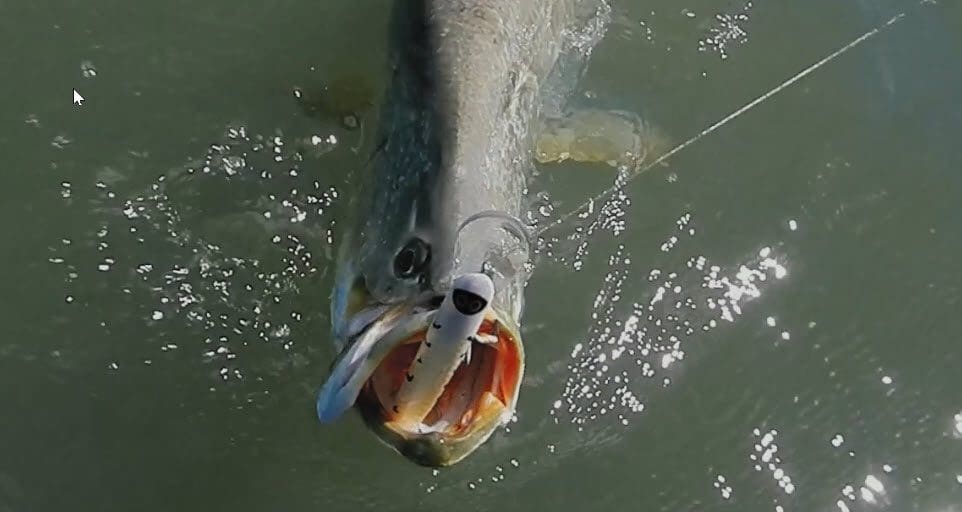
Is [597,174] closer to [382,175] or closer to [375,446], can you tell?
[382,175]

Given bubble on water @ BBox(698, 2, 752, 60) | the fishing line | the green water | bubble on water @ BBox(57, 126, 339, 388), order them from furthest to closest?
bubble on water @ BBox(698, 2, 752, 60) < the fishing line < bubble on water @ BBox(57, 126, 339, 388) < the green water

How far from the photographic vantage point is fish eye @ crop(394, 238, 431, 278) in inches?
98.5

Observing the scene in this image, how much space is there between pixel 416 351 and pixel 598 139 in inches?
49.9

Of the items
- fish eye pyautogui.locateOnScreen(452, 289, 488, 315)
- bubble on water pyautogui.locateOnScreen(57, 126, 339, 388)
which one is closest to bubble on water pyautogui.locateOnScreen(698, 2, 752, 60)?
bubble on water pyautogui.locateOnScreen(57, 126, 339, 388)

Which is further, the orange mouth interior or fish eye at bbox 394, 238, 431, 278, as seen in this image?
fish eye at bbox 394, 238, 431, 278

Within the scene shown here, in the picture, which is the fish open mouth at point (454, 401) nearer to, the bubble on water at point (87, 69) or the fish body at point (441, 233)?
the fish body at point (441, 233)

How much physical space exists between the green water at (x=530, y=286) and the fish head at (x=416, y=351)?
57cm

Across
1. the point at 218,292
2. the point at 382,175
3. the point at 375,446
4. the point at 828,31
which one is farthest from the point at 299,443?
the point at 828,31

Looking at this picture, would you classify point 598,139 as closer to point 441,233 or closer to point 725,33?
point 725,33

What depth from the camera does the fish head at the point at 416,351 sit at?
2.35 metres

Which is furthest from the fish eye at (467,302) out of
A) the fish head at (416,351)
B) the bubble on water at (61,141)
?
the bubble on water at (61,141)

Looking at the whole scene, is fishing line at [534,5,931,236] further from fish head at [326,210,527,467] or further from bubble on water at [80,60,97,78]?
A: bubble on water at [80,60,97,78]

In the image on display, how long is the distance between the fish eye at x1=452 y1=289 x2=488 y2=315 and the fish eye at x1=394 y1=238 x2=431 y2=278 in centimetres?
36

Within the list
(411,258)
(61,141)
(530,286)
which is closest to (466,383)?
(411,258)
